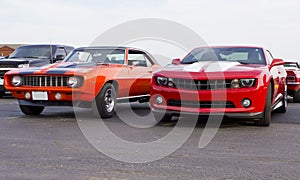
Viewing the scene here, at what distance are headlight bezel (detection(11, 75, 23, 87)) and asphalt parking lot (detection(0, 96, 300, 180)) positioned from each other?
87 cm

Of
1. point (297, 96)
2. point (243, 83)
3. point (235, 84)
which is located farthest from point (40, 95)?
point (297, 96)

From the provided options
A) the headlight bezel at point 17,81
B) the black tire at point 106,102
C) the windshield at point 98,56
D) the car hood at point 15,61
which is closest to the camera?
the black tire at point 106,102

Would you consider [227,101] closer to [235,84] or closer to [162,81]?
[235,84]

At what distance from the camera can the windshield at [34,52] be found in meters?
12.2

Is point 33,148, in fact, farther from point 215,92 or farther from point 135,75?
point 135,75

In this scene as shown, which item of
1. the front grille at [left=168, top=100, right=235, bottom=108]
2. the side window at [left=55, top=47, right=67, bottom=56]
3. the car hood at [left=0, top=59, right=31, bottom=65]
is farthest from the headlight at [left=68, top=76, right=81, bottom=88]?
the side window at [left=55, top=47, right=67, bottom=56]

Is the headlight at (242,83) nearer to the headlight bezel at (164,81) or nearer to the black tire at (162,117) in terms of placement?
the headlight bezel at (164,81)

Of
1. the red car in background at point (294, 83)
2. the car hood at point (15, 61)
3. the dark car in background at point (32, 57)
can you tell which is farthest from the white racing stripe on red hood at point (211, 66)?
the car hood at point (15, 61)

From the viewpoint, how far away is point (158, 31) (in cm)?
885

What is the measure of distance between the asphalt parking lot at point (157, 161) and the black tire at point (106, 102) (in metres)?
0.61

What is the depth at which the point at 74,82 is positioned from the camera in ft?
22.0

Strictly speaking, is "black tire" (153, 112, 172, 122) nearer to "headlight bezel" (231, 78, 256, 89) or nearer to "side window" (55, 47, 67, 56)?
"headlight bezel" (231, 78, 256, 89)

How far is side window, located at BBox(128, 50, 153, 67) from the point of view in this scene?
330 inches

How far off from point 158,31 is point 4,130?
4299 millimetres
